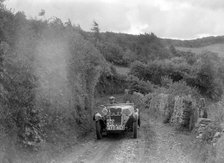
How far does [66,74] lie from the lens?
19391 millimetres

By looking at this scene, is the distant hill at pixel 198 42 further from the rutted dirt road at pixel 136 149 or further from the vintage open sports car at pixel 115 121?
the vintage open sports car at pixel 115 121

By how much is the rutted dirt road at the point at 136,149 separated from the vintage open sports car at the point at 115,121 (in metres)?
0.44

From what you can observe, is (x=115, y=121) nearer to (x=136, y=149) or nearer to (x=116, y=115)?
(x=116, y=115)

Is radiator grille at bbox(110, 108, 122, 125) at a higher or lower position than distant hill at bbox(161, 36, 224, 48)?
lower

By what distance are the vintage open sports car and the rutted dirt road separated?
0.44 meters

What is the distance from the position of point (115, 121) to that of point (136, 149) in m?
3.18

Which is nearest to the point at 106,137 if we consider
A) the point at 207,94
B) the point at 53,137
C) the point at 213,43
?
the point at 53,137

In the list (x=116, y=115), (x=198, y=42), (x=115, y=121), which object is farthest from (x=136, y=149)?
(x=198, y=42)

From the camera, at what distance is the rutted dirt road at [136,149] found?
14398 millimetres

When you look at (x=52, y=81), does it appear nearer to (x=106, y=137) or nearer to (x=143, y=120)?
(x=106, y=137)

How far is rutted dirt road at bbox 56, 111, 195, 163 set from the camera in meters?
14.4

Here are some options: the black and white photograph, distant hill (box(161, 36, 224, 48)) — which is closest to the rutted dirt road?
the black and white photograph

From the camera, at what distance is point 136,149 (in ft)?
54.1

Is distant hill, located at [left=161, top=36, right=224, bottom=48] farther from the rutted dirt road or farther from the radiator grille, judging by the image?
the radiator grille
